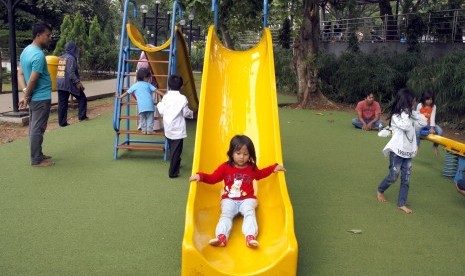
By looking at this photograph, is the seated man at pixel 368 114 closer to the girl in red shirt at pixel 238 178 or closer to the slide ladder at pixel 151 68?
the slide ladder at pixel 151 68

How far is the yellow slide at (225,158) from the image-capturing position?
366cm

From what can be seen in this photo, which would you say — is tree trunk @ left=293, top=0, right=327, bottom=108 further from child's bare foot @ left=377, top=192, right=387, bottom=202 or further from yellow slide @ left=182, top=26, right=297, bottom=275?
child's bare foot @ left=377, top=192, right=387, bottom=202

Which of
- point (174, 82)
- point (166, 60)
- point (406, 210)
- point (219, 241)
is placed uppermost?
point (166, 60)

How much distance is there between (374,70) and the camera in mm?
15102

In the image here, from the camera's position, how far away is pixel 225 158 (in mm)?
5688

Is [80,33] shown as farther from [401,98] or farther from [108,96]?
[401,98]

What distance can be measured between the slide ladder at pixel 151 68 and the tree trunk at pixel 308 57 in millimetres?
5072

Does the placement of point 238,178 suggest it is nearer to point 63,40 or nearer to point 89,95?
point 89,95

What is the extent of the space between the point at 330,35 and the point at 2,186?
22918 mm

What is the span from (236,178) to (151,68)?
4.76 metres

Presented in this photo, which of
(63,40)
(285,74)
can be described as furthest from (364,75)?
(63,40)

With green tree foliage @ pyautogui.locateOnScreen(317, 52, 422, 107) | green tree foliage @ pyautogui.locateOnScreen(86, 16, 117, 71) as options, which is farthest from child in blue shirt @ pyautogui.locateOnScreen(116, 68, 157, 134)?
green tree foliage @ pyautogui.locateOnScreen(86, 16, 117, 71)

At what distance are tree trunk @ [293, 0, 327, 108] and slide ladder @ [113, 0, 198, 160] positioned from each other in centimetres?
507

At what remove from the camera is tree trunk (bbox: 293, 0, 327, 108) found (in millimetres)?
14672
